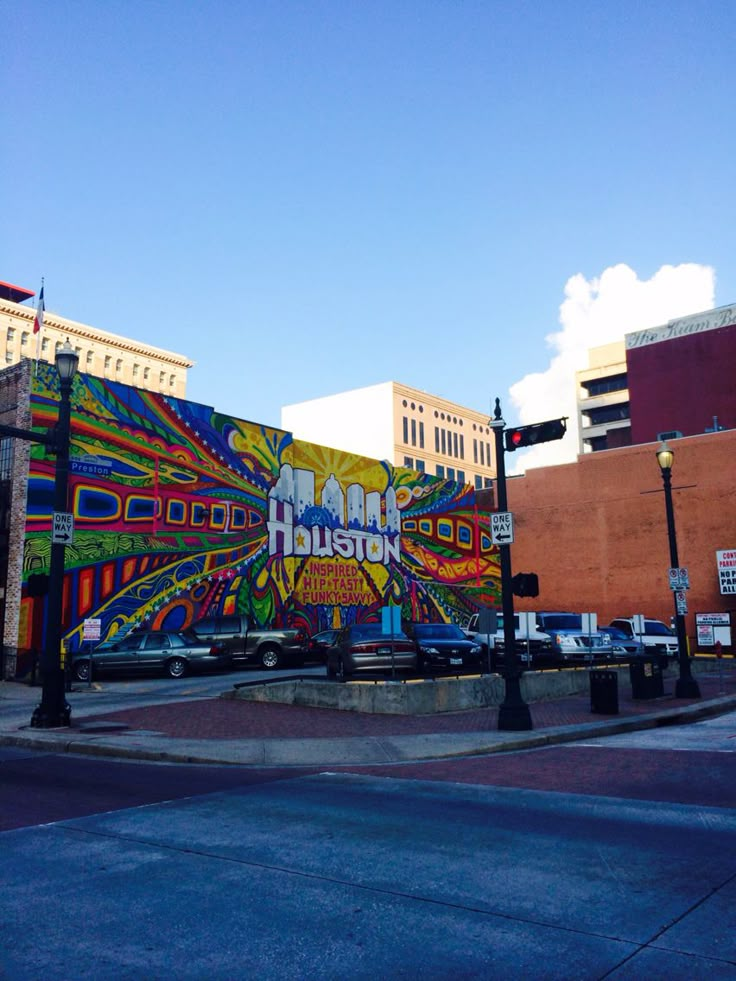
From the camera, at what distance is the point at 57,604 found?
15.5 metres

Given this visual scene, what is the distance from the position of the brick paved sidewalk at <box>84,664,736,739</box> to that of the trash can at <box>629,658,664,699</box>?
200 millimetres

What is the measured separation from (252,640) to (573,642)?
34.9ft

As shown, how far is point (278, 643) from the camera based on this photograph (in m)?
28.8

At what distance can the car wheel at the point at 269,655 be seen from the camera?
94.6 feet

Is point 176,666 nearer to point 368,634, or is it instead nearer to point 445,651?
point 368,634

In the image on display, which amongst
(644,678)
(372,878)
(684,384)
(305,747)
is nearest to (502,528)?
(305,747)

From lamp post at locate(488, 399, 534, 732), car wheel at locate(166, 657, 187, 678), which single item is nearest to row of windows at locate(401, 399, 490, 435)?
car wheel at locate(166, 657, 187, 678)

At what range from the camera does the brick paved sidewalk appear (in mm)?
14547

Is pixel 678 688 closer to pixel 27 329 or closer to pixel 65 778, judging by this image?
pixel 65 778

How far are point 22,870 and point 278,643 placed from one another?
2295cm

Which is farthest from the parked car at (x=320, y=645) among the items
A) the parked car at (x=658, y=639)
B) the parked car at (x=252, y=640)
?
the parked car at (x=658, y=639)

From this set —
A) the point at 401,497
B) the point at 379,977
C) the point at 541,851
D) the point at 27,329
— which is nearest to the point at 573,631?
the point at 401,497

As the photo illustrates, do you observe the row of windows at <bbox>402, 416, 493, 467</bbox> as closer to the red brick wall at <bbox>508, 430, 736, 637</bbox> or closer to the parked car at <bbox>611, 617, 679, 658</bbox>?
the red brick wall at <bbox>508, 430, 736, 637</bbox>

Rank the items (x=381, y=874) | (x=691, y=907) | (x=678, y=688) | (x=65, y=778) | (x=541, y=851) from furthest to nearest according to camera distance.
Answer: (x=678, y=688)
(x=65, y=778)
(x=541, y=851)
(x=381, y=874)
(x=691, y=907)
